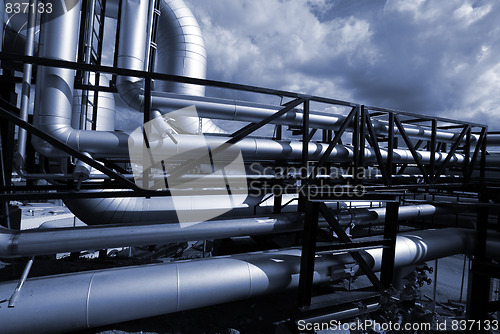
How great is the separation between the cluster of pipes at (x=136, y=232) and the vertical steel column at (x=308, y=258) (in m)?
0.29

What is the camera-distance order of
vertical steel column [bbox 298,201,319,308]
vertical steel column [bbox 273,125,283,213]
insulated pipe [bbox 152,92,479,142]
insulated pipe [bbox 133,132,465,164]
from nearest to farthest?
vertical steel column [bbox 298,201,319,308] < insulated pipe [bbox 133,132,465,164] < insulated pipe [bbox 152,92,479,142] < vertical steel column [bbox 273,125,283,213]

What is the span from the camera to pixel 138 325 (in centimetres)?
378

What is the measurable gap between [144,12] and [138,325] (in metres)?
5.07

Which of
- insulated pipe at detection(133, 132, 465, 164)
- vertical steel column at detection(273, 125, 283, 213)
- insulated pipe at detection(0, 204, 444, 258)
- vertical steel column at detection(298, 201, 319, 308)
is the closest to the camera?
insulated pipe at detection(0, 204, 444, 258)

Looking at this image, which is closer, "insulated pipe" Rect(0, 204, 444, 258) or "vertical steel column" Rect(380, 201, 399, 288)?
"insulated pipe" Rect(0, 204, 444, 258)

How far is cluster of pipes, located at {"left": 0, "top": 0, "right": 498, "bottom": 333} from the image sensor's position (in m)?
2.82

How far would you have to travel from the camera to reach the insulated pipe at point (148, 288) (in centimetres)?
267

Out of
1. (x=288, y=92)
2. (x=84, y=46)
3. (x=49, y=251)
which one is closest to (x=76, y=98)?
(x=84, y=46)

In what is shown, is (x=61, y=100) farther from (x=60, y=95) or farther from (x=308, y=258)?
(x=308, y=258)

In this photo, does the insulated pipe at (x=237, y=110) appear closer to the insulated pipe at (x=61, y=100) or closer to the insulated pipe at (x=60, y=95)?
the insulated pipe at (x=61, y=100)

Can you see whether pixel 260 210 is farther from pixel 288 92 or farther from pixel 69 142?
pixel 69 142

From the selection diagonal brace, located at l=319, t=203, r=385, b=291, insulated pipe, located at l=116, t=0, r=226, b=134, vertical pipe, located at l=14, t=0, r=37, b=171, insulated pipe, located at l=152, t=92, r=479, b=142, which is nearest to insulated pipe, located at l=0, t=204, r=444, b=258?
diagonal brace, located at l=319, t=203, r=385, b=291
